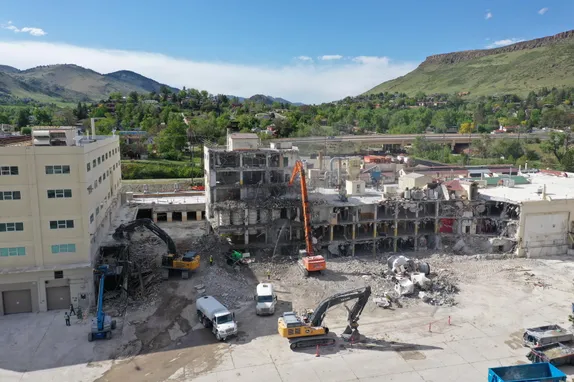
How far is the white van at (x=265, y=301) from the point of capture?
33031mm

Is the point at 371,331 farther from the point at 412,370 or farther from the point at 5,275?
the point at 5,275

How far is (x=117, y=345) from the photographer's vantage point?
2909 cm

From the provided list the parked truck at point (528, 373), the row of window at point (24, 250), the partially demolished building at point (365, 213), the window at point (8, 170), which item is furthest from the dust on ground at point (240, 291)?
the window at point (8, 170)

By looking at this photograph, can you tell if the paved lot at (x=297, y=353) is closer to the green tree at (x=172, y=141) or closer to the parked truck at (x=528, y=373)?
the parked truck at (x=528, y=373)

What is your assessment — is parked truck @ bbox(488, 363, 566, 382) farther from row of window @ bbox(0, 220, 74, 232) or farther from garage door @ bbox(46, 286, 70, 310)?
row of window @ bbox(0, 220, 74, 232)

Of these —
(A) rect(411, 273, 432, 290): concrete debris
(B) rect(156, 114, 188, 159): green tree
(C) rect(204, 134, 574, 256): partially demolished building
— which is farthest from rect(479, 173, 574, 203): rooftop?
(B) rect(156, 114, 188, 159): green tree

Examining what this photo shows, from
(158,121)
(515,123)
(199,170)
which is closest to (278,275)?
(199,170)

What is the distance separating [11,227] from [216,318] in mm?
16641

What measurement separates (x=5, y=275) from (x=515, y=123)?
154342 mm

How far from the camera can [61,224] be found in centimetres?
3359

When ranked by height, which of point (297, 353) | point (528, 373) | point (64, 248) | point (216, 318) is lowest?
point (297, 353)

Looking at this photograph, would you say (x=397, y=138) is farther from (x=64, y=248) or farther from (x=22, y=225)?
(x=22, y=225)


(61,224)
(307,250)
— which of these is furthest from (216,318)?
(307,250)

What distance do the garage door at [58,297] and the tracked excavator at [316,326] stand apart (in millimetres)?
16510
